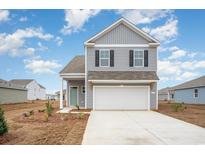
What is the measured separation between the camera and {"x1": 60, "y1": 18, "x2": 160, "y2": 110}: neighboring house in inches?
891

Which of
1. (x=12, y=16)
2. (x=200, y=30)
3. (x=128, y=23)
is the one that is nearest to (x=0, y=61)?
Answer: (x=12, y=16)

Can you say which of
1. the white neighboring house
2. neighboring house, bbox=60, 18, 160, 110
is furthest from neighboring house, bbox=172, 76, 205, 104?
the white neighboring house

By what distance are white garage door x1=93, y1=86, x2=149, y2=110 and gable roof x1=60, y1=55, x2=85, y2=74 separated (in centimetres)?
285

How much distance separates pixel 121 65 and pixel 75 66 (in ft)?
15.6

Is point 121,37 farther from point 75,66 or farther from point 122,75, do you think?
point 75,66

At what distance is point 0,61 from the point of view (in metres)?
24.8

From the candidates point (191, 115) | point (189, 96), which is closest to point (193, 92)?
point (189, 96)

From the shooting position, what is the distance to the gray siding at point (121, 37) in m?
22.9

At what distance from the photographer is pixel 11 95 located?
123 feet

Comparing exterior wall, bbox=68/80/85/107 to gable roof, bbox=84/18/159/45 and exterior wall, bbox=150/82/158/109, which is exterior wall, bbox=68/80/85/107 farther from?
exterior wall, bbox=150/82/158/109

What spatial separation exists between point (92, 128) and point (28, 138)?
2.91m

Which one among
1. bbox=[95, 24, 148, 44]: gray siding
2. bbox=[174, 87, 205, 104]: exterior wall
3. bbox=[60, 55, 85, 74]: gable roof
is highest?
bbox=[95, 24, 148, 44]: gray siding

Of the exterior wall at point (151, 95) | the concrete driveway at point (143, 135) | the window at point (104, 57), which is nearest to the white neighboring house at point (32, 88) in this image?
the exterior wall at point (151, 95)

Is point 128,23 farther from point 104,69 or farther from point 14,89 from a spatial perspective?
point 14,89
